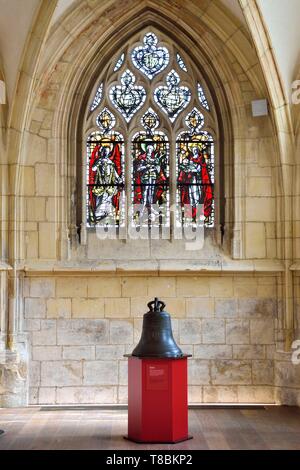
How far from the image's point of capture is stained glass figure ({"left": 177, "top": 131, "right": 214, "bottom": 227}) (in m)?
9.88

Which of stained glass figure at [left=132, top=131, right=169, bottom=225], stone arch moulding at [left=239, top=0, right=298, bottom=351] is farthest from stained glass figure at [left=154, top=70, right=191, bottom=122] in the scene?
stone arch moulding at [left=239, top=0, right=298, bottom=351]

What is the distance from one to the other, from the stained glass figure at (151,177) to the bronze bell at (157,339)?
9.01 feet

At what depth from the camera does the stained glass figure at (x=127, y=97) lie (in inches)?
393

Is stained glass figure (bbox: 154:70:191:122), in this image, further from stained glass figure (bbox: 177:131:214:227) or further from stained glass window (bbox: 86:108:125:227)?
stained glass window (bbox: 86:108:125:227)

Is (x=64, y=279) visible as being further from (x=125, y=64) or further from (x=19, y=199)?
(x=125, y=64)

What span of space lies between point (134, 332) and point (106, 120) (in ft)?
8.61

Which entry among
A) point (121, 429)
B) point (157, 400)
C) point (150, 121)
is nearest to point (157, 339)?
point (157, 400)

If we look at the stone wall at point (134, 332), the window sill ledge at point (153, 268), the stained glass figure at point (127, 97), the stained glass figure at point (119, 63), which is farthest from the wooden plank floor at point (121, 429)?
the stained glass figure at point (119, 63)

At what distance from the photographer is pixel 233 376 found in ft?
31.1

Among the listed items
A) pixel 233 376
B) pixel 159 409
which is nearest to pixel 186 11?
pixel 233 376

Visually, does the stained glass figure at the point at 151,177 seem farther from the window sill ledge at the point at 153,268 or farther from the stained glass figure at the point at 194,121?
the window sill ledge at the point at 153,268

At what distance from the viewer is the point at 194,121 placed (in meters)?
10.0

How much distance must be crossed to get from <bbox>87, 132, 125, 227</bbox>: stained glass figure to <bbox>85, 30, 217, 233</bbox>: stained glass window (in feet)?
0.04

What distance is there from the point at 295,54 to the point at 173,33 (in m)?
1.60
